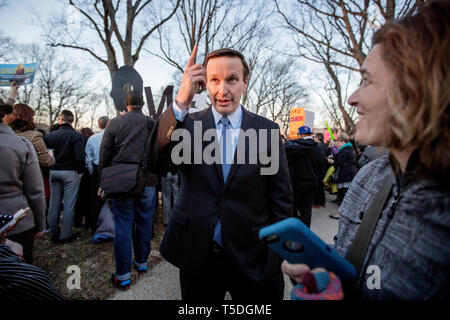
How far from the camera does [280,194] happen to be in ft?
5.09

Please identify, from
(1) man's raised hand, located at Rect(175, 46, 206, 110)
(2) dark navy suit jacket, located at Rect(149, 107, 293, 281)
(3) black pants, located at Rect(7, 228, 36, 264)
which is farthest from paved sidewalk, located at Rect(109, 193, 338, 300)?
(1) man's raised hand, located at Rect(175, 46, 206, 110)

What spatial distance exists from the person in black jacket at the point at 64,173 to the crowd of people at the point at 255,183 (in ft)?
2.63

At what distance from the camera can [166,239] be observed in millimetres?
1508

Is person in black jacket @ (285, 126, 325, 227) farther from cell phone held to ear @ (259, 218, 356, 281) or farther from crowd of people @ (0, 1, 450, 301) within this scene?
cell phone held to ear @ (259, 218, 356, 281)

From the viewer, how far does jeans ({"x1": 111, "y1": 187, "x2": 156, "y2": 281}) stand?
106 inches

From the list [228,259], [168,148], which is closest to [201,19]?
[168,148]

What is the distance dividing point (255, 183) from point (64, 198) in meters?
4.15

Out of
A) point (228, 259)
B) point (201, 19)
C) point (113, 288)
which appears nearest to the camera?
point (228, 259)

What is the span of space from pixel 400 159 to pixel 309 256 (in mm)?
508

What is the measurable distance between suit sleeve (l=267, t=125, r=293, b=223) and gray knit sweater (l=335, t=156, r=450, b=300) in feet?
2.38

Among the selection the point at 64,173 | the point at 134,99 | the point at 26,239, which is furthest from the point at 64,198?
the point at 134,99

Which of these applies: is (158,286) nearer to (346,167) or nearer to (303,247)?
(303,247)
